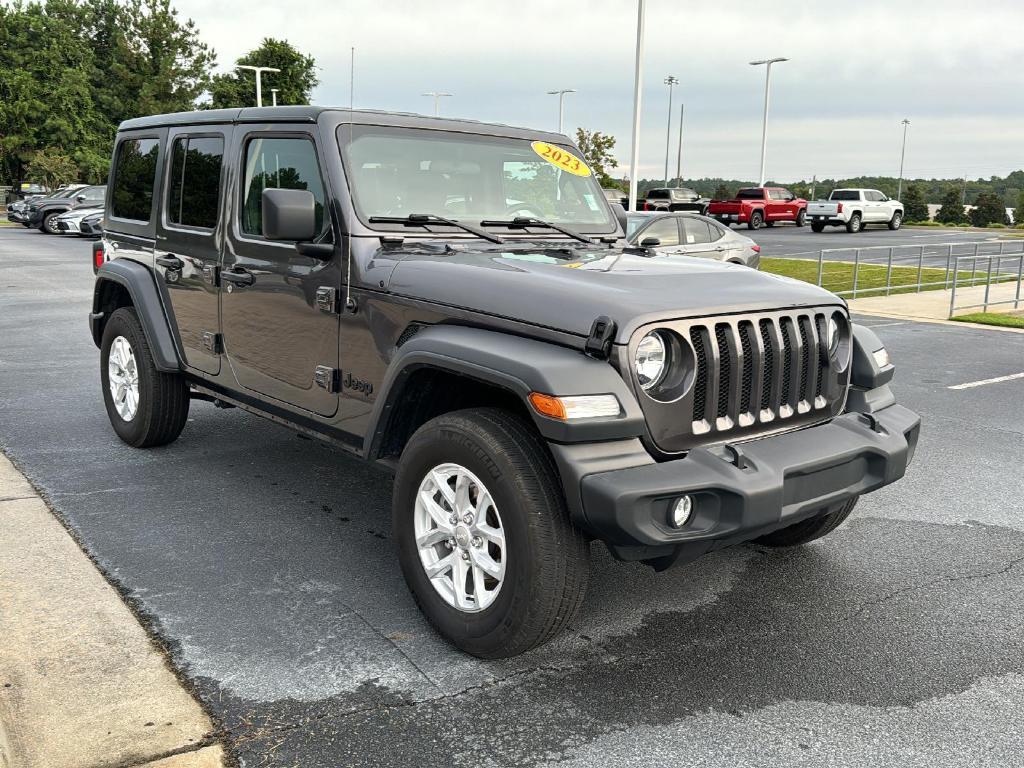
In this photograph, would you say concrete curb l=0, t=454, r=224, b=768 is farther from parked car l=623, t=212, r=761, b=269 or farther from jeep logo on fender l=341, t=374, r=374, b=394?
parked car l=623, t=212, r=761, b=269

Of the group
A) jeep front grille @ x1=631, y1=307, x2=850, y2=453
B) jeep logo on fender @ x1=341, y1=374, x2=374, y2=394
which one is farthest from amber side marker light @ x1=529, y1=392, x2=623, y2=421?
jeep logo on fender @ x1=341, y1=374, x2=374, y2=394

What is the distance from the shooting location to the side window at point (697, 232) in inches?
584

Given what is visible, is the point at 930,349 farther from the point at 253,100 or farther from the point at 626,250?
the point at 253,100

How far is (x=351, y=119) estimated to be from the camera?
4340 mm

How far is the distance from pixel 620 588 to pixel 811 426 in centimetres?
109

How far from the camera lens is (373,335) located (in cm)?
Answer: 396

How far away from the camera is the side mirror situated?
12.8ft

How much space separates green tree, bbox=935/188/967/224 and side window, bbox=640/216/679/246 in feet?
139

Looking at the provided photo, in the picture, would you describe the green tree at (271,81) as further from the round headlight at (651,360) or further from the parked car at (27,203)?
the round headlight at (651,360)

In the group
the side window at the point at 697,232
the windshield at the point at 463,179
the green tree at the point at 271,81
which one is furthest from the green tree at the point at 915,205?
the windshield at the point at 463,179

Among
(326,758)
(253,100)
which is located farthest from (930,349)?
(253,100)

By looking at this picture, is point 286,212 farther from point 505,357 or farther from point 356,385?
point 505,357

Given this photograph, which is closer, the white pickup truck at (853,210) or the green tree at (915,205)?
the white pickup truck at (853,210)

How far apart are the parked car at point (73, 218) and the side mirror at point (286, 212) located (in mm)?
28150
